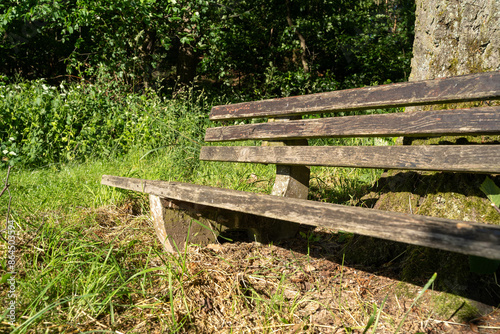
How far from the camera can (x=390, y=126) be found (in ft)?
5.57

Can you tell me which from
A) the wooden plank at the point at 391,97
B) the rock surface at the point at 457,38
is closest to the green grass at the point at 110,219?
the wooden plank at the point at 391,97

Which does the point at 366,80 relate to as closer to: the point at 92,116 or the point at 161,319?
the point at 92,116

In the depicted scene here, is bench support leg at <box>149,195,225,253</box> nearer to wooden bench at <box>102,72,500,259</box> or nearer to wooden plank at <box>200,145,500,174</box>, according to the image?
→ wooden bench at <box>102,72,500,259</box>

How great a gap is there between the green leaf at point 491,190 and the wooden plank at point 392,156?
0.37 meters

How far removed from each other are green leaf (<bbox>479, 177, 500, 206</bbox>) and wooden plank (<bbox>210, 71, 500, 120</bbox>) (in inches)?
19.0

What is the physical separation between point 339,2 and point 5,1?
6.87m

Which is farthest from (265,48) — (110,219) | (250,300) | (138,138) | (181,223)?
(250,300)

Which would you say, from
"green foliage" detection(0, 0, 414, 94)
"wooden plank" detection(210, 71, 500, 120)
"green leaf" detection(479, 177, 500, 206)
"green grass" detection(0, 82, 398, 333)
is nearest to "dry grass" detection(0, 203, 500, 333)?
"green grass" detection(0, 82, 398, 333)

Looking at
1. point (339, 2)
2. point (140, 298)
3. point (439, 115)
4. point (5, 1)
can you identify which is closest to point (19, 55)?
point (5, 1)

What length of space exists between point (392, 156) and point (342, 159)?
0.25 m

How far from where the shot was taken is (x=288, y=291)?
199cm

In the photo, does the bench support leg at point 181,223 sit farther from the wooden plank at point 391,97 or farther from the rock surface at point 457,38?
the rock surface at point 457,38

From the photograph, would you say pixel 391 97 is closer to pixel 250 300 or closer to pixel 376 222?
pixel 376 222

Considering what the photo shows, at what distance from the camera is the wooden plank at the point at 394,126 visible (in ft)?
4.81
